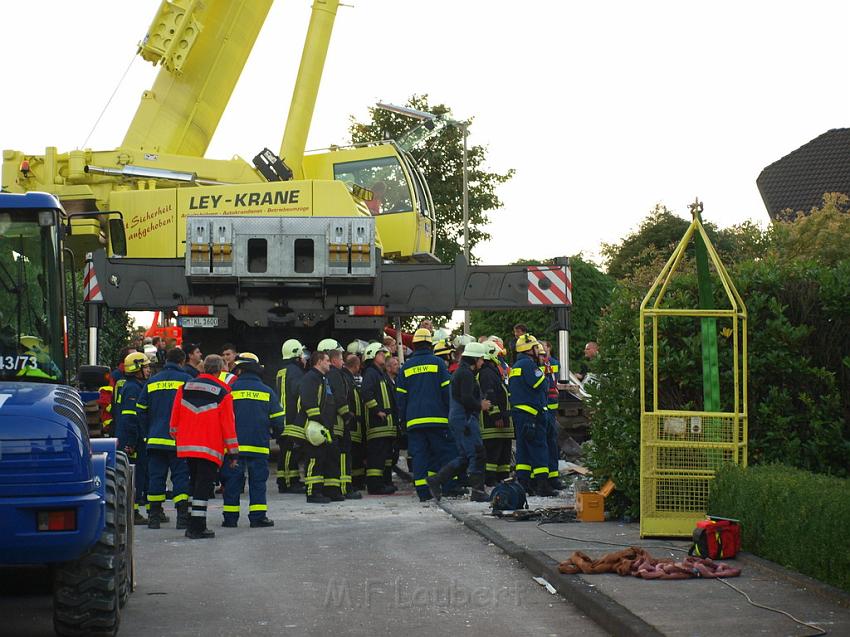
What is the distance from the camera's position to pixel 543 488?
16844 mm

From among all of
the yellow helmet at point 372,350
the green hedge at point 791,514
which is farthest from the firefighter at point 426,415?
the green hedge at point 791,514

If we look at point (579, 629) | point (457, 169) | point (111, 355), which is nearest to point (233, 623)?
point (579, 629)

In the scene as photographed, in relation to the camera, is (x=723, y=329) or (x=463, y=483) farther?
(x=463, y=483)

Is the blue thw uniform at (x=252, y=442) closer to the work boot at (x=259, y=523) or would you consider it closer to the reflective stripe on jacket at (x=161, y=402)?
the work boot at (x=259, y=523)

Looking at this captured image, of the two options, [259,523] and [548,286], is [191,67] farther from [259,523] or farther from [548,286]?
[259,523]

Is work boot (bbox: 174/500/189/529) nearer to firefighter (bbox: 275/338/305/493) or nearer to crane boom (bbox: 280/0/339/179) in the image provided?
firefighter (bbox: 275/338/305/493)

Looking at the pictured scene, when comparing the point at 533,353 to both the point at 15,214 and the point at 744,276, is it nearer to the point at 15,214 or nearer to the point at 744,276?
the point at 744,276

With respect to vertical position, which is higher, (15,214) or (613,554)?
(15,214)

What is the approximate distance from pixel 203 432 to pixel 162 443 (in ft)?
4.06

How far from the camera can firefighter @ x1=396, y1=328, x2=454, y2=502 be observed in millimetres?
17156

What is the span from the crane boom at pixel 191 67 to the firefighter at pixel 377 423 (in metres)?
6.07

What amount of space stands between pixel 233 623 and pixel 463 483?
914cm

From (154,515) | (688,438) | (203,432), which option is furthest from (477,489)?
(688,438)

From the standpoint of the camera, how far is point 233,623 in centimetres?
910
